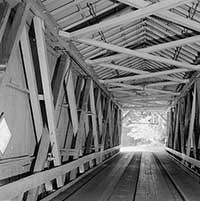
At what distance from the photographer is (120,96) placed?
448 inches

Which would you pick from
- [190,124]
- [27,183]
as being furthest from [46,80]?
[190,124]

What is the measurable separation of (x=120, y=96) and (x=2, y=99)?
857cm

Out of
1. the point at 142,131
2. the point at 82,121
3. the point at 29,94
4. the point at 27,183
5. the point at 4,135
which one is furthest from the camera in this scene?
the point at 142,131

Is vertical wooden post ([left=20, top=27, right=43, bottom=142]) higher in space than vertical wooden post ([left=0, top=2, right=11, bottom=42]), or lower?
lower

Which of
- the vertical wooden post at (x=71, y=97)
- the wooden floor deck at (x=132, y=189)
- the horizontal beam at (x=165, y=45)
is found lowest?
the wooden floor deck at (x=132, y=189)

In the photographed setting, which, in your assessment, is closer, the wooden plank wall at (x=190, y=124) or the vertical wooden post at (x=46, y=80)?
the vertical wooden post at (x=46, y=80)

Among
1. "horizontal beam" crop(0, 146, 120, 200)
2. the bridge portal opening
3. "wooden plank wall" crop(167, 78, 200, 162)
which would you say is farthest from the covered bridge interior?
the bridge portal opening

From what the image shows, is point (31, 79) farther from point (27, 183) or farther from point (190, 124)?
point (190, 124)

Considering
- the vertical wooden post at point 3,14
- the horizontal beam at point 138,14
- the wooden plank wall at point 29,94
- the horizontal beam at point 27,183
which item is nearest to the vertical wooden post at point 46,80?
the wooden plank wall at point 29,94

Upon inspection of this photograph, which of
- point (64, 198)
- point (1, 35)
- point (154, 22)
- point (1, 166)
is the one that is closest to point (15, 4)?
point (1, 35)

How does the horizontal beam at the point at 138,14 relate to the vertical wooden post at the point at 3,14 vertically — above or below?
above

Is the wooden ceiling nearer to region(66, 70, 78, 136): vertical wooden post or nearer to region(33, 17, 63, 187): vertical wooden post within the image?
region(33, 17, 63, 187): vertical wooden post

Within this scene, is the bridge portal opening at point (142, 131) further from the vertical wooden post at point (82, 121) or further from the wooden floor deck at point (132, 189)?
the wooden floor deck at point (132, 189)

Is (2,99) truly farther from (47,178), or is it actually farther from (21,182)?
(47,178)
